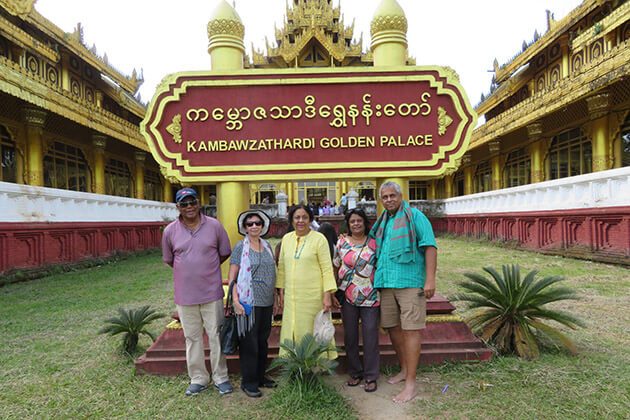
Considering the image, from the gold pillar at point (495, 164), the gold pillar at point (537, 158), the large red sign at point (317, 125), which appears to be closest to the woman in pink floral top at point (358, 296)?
the large red sign at point (317, 125)

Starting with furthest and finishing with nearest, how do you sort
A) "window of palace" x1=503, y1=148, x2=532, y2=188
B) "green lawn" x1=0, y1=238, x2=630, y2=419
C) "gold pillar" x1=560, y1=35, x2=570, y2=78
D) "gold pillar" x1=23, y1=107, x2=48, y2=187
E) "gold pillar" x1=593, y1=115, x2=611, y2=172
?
"window of palace" x1=503, y1=148, x2=532, y2=188 < "gold pillar" x1=560, y1=35, x2=570, y2=78 < "gold pillar" x1=593, y1=115, x2=611, y2=172 < "gold pillar" x1=23, y1=107, x2=48, y2=187 < "green lawn" x1=0, y1=238, x2=630, y2=419

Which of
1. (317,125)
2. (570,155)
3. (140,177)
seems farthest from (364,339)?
(140,177)

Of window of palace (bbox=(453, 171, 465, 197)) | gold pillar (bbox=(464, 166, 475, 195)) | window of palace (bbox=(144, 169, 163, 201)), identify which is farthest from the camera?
window of palace (bbox=(453, 171, 465, 197))

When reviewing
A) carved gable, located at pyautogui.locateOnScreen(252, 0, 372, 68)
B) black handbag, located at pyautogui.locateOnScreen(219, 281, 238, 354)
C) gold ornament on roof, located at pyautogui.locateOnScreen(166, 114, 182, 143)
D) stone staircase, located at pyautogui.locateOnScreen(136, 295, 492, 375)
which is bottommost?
stone staircase, located at pyautogui.locateOnScreen(136, 295, 492, 375)

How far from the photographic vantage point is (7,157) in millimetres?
10391

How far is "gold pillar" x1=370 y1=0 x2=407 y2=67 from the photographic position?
357 cm

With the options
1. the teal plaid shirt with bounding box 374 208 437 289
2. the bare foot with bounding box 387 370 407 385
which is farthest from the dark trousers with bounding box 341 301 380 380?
the teal plaid shirt with bounding box 374 208 437 289

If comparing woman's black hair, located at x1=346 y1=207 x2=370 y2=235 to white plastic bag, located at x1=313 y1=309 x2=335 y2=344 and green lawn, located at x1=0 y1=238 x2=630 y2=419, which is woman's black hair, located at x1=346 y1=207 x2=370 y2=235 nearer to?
white plastic bag, located at x1=313 y1=309 x2=335 y2=344

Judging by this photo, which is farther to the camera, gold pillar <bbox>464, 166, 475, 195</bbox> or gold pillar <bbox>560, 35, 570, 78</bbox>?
gold pillar <bbox>464, 166, 475, 195</bbox>

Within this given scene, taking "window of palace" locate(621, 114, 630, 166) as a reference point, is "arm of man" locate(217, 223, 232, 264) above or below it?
below

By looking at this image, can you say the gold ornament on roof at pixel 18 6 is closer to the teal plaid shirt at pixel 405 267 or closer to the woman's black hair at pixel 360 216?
the woman's black hair at pixel 360 216

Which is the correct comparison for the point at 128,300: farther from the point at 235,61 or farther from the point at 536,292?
the point at 536,292

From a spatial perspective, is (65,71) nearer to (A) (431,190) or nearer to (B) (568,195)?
(B) (568,195)

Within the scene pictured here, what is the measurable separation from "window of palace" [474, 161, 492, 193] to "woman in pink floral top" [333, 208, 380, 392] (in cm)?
1920
